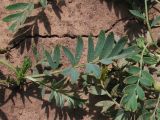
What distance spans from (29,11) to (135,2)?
0.73 meters

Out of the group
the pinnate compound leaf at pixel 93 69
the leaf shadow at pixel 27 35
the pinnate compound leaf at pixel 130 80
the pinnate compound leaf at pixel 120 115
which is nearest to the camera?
the pinnate compound leaf at pixel 93 69

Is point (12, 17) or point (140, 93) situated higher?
point (12, 17)

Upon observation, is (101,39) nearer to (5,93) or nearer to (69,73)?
(69,73)

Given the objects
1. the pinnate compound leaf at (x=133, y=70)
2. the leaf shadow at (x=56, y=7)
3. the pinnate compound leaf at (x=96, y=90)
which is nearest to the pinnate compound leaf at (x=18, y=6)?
the leaf shadow at (x=56, y=7)

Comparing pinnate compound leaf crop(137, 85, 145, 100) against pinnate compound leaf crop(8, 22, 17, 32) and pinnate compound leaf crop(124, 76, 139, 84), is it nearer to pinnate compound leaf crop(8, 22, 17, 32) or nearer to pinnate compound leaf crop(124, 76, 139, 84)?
pinnate compound leaf crop(124, 76, 139, 84)

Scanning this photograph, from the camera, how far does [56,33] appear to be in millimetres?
3094

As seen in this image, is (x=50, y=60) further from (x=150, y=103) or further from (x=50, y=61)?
(x=150, y=103)

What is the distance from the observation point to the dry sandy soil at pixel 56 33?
2.93 metres

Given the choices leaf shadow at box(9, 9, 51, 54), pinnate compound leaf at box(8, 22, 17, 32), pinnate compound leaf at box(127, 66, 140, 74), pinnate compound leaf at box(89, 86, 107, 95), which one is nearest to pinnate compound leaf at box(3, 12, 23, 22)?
pinnate compound leaf at box(8, 22, 17, 32)

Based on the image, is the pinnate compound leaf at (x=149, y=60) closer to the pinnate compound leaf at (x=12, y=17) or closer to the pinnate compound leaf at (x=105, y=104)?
the pinnate compound leaf at (x=105, y=104)

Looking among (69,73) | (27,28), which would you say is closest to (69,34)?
(27,28)

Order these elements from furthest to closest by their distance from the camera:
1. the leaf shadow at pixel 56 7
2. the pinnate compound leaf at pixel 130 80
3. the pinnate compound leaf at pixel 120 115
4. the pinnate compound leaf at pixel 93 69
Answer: the leaf shadow at pixel 56 7 < the pinnate compound leaf at pixel 120 115 < the pinnate compound leaf at pixel 130 80 < the pinnate compound leaf at pixel 93 69

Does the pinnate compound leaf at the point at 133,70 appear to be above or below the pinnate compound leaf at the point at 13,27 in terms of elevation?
below

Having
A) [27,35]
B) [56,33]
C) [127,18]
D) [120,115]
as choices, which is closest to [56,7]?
[56,33]
